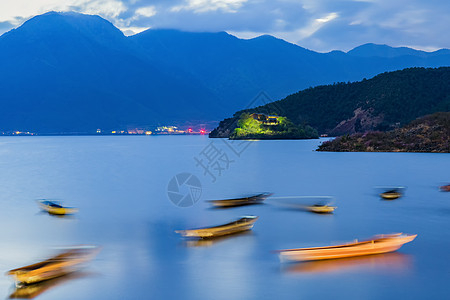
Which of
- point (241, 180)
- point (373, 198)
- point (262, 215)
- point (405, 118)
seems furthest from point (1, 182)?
point (405, 118)

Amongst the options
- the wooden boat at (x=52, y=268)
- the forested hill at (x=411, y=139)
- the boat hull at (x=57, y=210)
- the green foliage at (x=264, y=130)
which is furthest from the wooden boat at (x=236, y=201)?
the green foliage at (x=264, y=130)

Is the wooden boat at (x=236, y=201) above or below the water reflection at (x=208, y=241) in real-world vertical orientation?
above

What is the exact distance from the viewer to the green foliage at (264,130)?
187m

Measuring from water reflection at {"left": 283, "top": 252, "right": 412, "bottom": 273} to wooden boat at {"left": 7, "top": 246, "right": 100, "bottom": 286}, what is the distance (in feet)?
25.6

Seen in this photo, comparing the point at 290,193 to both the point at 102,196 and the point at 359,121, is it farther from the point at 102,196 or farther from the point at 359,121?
the point at 359,121

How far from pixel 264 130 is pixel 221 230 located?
555 ft

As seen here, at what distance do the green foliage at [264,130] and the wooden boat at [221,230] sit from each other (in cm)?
16400

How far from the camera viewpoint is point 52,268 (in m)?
15.8

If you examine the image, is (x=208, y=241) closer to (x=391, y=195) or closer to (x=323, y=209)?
(x=323, y=209)

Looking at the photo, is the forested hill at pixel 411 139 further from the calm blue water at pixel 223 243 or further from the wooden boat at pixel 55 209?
the wooden boat at pixel 55 209

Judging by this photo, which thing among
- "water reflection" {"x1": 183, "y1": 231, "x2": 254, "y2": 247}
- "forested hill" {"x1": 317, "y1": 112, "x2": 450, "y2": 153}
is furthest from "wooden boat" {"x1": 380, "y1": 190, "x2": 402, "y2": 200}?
"forested hill" {"x1": 317, "y1": 112, "x2": 450, "y2": 153}

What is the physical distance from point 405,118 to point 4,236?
17986cm

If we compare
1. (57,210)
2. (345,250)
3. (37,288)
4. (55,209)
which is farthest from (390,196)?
(37,288)

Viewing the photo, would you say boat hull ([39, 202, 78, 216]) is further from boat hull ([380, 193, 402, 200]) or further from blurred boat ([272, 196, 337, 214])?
boat hull ([380, 193, 402, 200])
